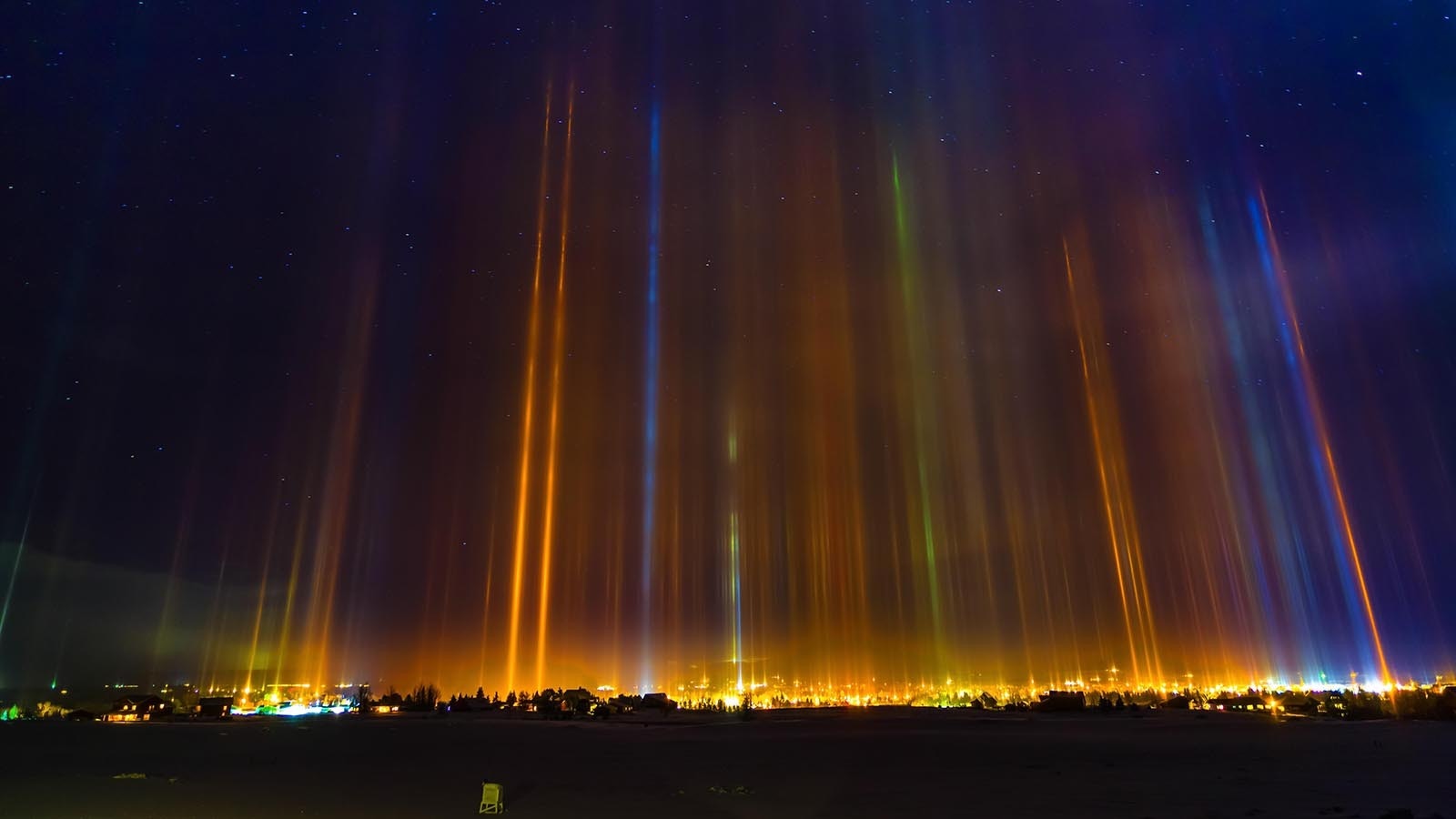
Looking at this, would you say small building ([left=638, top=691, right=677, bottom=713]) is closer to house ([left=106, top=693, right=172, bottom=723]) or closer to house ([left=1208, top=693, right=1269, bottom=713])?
house ([left=106, top=693, right=172, bottom=723])

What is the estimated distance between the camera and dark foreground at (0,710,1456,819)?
13.7 meters

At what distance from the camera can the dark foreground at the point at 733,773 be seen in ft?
44.8

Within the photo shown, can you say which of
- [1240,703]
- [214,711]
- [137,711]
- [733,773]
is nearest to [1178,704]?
[1240,703]

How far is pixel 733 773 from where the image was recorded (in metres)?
19.6

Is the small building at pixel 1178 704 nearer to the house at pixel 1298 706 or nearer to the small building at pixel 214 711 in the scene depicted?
the house at pixel 1298 706

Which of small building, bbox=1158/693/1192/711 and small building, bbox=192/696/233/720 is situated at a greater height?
small building, bbox=192/696/233/720

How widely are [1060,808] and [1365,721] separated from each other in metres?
39.4

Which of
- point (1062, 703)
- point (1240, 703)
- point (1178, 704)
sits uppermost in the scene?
point (1062, 703)

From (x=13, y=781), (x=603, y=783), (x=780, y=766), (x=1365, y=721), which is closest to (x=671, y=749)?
(x=780, y=766)

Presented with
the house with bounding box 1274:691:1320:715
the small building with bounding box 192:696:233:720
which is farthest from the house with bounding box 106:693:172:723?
the house with bounding box 1274:691:1320:715

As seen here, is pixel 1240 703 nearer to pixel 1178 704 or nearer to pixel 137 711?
pixel 1178 704

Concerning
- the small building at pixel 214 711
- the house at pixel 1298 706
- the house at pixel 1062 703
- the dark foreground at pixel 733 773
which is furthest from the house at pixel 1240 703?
the small building at pixel 214 711

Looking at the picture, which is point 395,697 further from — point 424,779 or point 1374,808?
point 1374,808

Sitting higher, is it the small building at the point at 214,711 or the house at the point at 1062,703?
the small building at the point at 214,711
